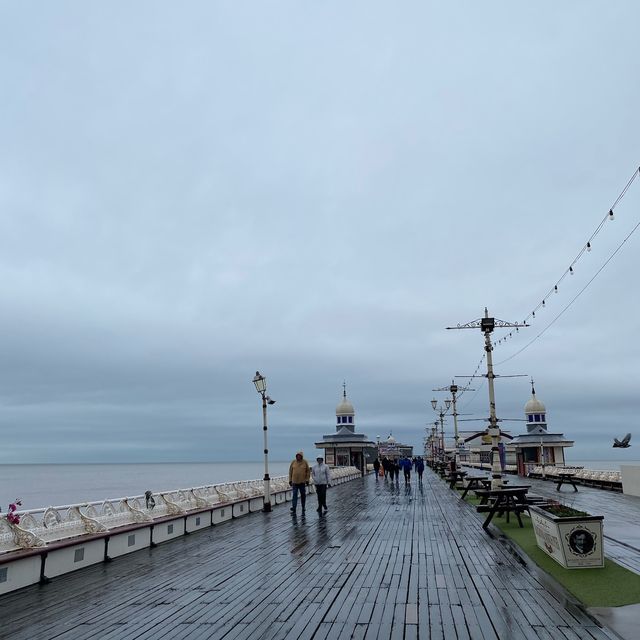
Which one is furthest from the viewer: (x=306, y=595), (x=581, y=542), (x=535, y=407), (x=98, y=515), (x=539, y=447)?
(x=535, y=407)

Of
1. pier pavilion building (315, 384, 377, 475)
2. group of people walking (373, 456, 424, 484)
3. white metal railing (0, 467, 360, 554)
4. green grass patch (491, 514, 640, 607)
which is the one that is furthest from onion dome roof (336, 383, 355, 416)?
green grass patch (491, 514, 640, 607)

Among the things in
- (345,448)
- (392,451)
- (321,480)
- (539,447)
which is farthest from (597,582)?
(392,451)

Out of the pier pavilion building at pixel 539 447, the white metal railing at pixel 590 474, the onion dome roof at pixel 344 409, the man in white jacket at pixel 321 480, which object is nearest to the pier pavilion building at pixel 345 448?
the onion dome roof at pixel 344 409

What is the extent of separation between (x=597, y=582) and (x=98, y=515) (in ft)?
30.6

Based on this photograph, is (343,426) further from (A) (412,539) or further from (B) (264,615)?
(B) (264,615)

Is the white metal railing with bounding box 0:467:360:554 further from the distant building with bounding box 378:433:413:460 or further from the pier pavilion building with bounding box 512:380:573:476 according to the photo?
the distant building with bounding box 378:433:413:460

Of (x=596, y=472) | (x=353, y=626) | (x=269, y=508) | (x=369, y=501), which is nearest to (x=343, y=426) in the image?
(x=596, y=472)

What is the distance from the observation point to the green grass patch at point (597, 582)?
7238 millimetres

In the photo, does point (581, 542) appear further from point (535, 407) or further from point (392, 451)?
point (392, 451)

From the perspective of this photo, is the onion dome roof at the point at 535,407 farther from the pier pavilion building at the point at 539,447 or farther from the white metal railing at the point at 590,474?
the white metal railing at the point at 590,474

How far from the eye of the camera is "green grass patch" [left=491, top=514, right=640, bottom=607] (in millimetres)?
7238

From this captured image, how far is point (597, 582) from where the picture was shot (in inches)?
317

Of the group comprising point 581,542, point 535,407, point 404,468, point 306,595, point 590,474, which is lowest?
point 590,474

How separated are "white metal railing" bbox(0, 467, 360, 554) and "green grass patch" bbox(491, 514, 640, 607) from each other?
7.96 m
